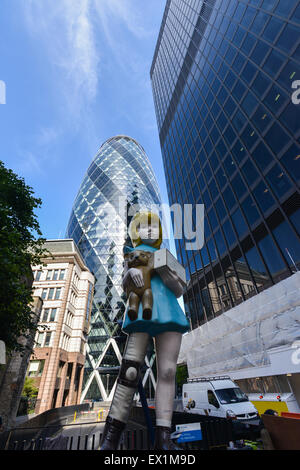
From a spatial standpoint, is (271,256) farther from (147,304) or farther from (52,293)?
(52,293)

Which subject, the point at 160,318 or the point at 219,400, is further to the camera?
the point at 219,400

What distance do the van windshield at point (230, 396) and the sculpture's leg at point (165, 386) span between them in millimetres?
6912

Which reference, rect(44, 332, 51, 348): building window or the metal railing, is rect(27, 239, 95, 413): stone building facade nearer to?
rect(44, 332, 51, 348): building window

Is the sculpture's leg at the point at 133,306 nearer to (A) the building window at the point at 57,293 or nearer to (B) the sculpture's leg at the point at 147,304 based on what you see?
(B) the sculpture's leg at the point at 147,304

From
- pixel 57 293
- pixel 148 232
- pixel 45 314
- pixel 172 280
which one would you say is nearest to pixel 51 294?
pixel 57 293

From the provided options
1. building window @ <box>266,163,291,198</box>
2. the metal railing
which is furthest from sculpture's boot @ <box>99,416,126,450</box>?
building window @ <box>266,163,291,198</box>

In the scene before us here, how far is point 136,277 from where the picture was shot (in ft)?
12.9

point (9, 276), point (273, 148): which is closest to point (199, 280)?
point (273, 148)

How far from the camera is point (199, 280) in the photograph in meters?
22.9

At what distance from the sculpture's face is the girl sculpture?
0.86 m

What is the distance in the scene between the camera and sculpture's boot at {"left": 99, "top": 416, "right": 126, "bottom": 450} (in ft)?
9.89

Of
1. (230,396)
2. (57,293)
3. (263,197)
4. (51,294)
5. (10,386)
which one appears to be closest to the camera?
(230,396)

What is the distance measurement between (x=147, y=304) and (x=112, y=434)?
178 cm
